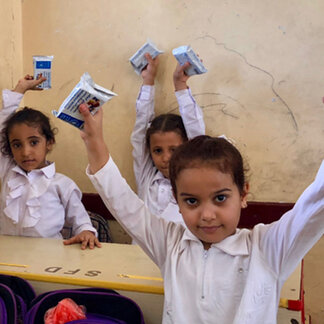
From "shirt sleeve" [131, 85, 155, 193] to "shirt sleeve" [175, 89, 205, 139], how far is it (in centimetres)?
14

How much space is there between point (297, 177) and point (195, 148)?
953mm

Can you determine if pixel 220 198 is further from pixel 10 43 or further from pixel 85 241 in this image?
pixel 10 43

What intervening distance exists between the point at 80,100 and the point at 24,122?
2.89 ft

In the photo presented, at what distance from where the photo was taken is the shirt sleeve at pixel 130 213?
0.95 m

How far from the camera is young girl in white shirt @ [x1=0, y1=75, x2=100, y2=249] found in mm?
1666

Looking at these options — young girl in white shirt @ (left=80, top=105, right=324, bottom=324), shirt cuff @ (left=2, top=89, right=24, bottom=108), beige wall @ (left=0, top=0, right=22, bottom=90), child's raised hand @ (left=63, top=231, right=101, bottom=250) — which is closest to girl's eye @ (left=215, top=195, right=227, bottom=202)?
young girl in white shirt @ (left=80, top=105, right=324, bottom=324)

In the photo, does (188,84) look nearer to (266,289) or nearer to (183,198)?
(183,198)

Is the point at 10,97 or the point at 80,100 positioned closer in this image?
the point at 80,100

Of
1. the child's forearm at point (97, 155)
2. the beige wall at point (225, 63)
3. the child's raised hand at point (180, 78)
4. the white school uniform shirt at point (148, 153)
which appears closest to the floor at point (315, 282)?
the beige wall at point (225, 63)

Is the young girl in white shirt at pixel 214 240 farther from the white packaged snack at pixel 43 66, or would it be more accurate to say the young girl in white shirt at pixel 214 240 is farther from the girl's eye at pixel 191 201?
the white packaged snack at pixel 43 66

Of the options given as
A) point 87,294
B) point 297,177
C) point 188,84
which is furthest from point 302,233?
point 188,84

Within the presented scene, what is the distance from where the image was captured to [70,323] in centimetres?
96

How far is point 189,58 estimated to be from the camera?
5.27 feet

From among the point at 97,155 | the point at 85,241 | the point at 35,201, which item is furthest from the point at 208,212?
the point at 35,201
